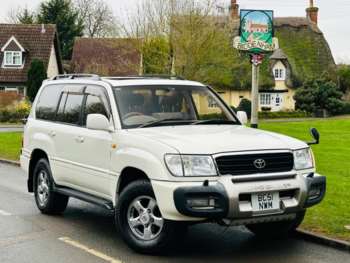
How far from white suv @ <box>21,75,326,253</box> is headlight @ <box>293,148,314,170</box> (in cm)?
1

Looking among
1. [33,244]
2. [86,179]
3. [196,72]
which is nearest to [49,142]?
[86,179]

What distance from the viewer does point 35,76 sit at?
163 ft

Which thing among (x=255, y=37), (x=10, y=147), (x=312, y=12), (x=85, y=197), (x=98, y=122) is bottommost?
(x=10, y=147)

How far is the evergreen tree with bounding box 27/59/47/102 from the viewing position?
4959 centimetres

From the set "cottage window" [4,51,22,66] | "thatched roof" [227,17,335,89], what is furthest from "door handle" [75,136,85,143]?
"thatched roof" [227,17,335,89]

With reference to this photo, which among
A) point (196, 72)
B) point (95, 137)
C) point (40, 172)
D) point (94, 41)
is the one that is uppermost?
point (94, 41)

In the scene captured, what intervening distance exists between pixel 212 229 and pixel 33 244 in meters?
2.30

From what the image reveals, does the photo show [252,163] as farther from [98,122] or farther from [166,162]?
[98,122]

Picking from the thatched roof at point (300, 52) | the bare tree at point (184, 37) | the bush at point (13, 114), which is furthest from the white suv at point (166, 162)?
the thatched roof at point (300, 52)

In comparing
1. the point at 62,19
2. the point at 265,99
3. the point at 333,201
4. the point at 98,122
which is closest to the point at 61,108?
the point at 98,122

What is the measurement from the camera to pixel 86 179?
312 inches

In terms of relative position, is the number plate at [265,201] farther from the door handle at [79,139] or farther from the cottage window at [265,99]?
the cottage window at [265,99]

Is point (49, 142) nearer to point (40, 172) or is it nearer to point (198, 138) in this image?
point (40, 172)

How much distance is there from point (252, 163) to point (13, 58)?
162 ft
